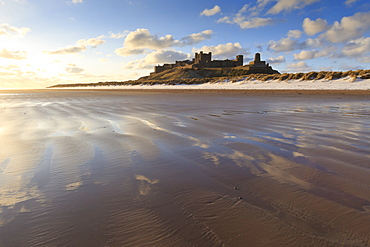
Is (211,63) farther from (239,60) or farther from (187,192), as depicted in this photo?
(187,192)

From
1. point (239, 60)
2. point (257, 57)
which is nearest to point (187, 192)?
point (257, 57)

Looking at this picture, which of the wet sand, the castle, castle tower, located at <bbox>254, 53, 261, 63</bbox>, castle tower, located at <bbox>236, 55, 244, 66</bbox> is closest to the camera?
the wet sand

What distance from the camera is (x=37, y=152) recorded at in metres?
3.00

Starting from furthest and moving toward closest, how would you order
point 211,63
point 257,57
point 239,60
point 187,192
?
point 239,60 < point 211,63 < point 257,57 < point 187,192

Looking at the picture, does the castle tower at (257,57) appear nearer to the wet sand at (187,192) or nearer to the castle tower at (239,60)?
the castle tower at (239,60)

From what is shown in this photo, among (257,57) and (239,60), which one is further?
(239,60)

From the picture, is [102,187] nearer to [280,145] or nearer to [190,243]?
[190,243]

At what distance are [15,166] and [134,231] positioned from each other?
75.9 inches

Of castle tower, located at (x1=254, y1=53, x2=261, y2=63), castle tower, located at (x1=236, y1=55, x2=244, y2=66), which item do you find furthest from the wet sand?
castle tower, located at (x1=236, y1=55, x2=244, y2=66)

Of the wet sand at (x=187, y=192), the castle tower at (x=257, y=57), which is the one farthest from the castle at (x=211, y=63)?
the wet sand at (x=187, y=192)

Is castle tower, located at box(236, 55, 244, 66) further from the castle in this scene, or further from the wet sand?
the wet sand

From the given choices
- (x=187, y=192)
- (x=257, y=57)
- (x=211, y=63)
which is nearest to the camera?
(x=187, y=192)

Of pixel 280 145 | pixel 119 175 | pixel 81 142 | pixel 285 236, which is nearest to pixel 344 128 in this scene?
pixel 280 145

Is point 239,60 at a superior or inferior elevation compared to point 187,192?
superior
